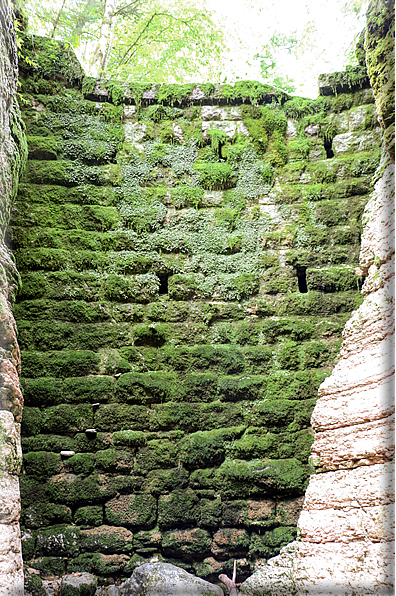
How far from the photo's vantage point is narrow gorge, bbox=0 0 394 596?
2672 mm

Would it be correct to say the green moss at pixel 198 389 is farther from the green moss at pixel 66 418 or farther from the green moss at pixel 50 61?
the green moss at pixel 50 61

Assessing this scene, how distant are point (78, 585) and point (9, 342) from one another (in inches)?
71.2

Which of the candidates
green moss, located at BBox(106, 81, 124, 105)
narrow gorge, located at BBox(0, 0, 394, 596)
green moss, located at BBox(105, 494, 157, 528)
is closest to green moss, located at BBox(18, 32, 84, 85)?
narrow gorge, located at BBox(0, 0, 394, 596)

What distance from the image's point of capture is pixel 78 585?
2594 mm

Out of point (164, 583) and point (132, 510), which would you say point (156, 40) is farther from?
point (164, 583)

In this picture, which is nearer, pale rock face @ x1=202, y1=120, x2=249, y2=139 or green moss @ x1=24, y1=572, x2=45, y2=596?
green moss @ x1=24, y1=572, x2=45, y2=596

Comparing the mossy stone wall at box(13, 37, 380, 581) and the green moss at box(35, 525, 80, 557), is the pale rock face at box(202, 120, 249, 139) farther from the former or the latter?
the green moss at box(35, 525, 80, 557)

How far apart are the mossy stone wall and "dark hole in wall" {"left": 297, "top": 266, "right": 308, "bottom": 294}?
0.01 meters

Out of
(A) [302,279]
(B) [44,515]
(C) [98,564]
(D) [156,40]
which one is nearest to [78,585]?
(C) [98,564]

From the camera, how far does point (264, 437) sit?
315 centimetres

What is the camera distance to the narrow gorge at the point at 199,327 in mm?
2672

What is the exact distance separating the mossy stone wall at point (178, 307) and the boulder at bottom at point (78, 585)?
2.5 inches

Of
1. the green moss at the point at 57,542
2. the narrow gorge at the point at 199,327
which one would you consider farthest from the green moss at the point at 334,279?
the green moss at the point at 57,542

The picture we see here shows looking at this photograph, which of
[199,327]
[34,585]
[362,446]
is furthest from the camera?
[199,327]
